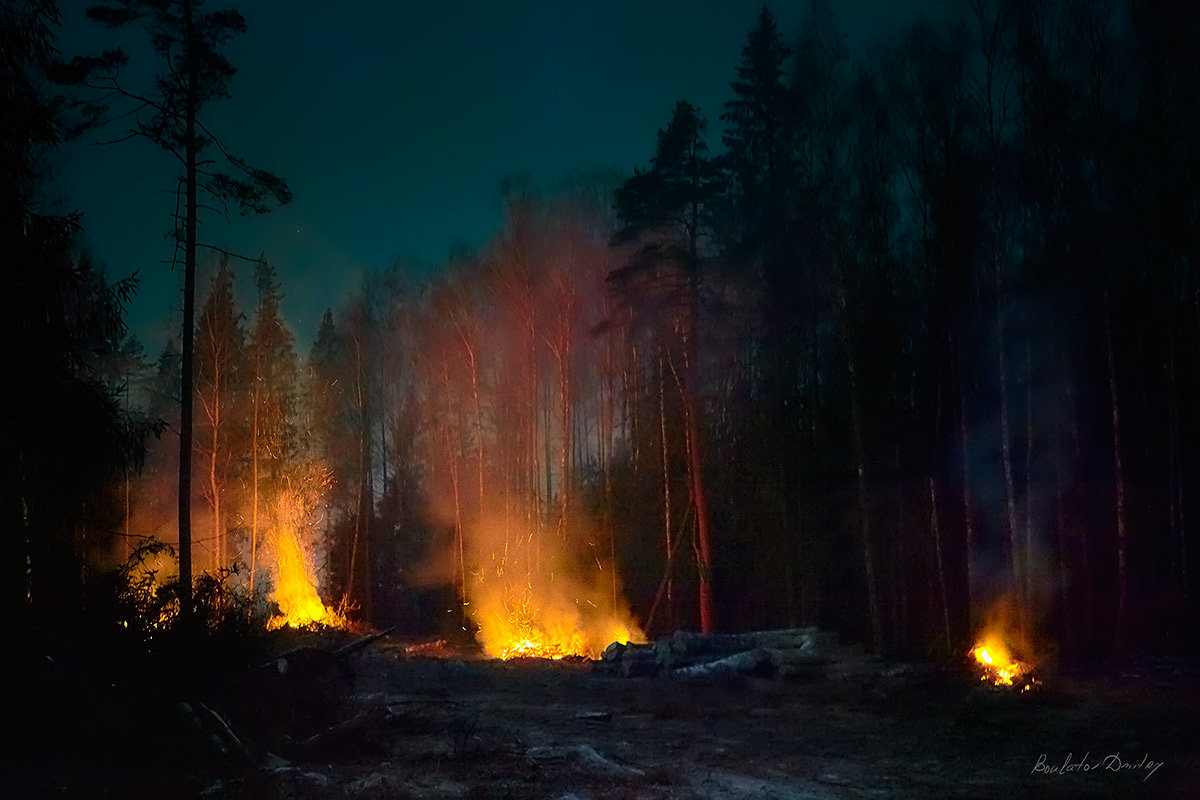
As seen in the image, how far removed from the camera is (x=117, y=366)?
98.9ft

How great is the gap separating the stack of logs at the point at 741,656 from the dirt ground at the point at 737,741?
532mm

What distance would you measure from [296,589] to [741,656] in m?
18.3

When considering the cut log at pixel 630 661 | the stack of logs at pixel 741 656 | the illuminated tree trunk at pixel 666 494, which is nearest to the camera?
the stack of logs at pixel 741 656

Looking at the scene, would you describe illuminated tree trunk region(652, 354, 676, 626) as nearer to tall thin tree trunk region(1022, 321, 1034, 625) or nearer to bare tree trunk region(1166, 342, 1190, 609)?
tall thin tree trunk region(1022, 321, 1034, 625)

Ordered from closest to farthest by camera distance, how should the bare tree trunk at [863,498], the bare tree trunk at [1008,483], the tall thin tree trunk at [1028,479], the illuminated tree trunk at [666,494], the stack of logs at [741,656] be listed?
the tall thin tree trunk at [1028,479]
the bare tree trunk at [1008,483]
the stack of logs at [741,656]
the bare tree trunk at [863,498]
the illuminated tree trunk at [666,494]

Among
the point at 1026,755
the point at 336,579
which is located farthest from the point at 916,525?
the point at 336,579

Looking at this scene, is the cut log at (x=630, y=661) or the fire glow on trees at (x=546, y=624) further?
the fire glow on trees at (x=546, y=624)

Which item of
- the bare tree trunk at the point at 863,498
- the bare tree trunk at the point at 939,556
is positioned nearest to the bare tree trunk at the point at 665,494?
the bare tree trunk at the point at 863,498

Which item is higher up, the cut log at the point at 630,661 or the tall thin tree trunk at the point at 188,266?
the tall thin tree trunk at the point at 188,266

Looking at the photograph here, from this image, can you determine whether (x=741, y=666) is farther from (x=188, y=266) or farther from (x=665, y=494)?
(x=188, y=266)

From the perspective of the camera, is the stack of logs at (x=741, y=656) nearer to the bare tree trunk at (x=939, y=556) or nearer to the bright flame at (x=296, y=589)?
the bare tree trunk at (x=939, y=556)

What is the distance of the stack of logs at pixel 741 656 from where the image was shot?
1661 cm

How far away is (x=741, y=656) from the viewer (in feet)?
55.5

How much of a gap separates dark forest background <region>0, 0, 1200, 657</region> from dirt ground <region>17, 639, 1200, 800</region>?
312 centimetres
